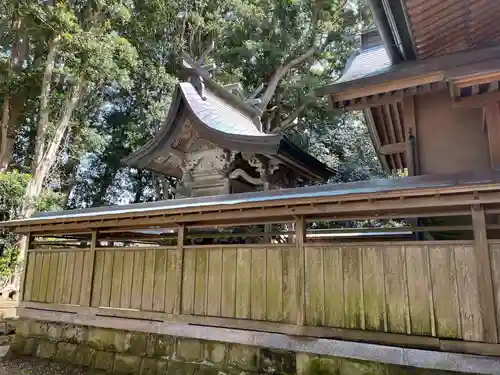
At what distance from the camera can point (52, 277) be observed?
6938 millimetres

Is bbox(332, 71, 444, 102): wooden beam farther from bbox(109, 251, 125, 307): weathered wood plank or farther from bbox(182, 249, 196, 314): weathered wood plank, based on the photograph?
bbox(109, 251, 125, 307): weathered wood plank

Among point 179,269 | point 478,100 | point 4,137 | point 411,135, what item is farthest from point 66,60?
point 478,100

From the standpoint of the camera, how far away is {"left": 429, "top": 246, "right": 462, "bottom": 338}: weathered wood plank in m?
3.82

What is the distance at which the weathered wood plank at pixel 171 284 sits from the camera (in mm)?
5594

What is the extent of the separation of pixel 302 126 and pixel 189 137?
12.1 metres

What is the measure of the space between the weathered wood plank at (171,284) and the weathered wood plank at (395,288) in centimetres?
312

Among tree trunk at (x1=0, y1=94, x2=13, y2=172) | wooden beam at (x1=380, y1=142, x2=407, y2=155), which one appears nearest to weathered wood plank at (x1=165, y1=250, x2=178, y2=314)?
wooden beam at (x1=380, y1=142, x2=407, y2=155)

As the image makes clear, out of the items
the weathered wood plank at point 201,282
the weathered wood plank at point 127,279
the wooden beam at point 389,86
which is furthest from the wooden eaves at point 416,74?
the weathered wood plank at point 127,279

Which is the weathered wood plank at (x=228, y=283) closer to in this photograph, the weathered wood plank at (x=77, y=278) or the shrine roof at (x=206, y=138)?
the shrine roof at (x=206, y=138)

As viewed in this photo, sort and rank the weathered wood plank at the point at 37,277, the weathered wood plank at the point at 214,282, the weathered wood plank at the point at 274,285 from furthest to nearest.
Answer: the weathered wood plank at the point at 37,277
the weathered wood plank at the point at 214,282
the weathered wood plank at the point at 274,285

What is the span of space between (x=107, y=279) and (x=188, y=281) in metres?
1.75

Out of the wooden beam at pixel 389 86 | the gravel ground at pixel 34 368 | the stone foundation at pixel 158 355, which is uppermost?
the wooden beam at pixel 389 86

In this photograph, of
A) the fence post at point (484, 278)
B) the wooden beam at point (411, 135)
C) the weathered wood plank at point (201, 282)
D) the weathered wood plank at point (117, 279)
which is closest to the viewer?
the fence post at point (484, 278)

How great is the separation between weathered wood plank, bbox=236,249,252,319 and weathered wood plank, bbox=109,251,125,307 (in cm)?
228
